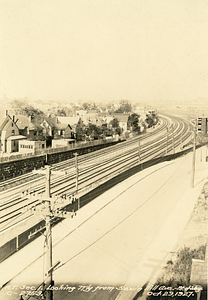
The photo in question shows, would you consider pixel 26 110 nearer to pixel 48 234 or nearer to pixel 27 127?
pixel 27 127

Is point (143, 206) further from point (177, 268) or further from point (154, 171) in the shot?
point (177, 268)

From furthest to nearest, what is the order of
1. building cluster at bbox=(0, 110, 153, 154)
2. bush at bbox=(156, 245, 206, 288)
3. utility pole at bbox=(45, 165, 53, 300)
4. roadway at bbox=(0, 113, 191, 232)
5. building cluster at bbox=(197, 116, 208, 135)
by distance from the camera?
building cluster at bbox=(0, 110, 153, 154) < building cluster at bbox=(197, 116, 208, 135) < roadway at bbox=(0, 113, 191, 232) < bush at bbox=(156, 245, 206, 288) < utility pole at bbox=(45, 165, 53, 300)

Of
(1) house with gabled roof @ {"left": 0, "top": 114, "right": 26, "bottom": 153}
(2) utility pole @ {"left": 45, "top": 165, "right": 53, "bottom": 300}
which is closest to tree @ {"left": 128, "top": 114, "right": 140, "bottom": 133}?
(2) utility pole @ {"left": 45, "top": 165, "right": 53, "bottom": 300}

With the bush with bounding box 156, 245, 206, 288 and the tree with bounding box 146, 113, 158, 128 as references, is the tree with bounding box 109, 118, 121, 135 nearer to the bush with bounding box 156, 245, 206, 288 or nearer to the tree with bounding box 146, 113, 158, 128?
the tree with bounding box 146, 113, 158, 128

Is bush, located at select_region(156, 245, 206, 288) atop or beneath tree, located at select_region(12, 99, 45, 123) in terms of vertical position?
beneath

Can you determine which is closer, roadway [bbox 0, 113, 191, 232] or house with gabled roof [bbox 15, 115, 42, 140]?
roadway [bbox 0, 113, 191, 232]

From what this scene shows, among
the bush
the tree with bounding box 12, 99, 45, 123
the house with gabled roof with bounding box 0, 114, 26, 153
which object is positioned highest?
the tree with bounding box 12, 99, 45, 123

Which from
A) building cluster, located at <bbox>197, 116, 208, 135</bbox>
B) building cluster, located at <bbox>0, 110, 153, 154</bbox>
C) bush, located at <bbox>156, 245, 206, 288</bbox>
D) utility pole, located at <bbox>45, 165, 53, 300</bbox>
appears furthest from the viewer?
building cluster, located at <bbox>0, 110, 153, 154</bbox>
